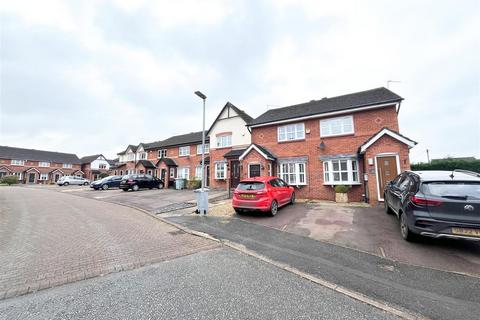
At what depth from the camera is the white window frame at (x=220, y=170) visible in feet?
64.4

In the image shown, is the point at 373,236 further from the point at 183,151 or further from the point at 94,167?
the point at 94,167

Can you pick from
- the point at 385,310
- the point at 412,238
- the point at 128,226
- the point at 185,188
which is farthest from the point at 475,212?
the point at 185,188

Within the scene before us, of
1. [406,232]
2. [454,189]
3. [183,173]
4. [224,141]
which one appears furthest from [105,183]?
[454,189]

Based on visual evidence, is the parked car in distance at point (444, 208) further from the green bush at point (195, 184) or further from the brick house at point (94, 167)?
the brick house at point (94, 167)

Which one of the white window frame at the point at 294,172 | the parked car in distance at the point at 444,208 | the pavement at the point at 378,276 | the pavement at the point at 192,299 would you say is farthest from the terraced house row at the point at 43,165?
the parked car in distance at the point at 444,208

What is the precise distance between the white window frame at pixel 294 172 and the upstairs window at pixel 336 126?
8.21 ft

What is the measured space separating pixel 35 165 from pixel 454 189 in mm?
72412

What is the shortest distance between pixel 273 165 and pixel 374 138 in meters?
6.43

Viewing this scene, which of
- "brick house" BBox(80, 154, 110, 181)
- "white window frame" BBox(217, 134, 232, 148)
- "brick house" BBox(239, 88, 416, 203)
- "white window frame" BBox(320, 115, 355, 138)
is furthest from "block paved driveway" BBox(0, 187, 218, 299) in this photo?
"brick house" BBox(80, 154, 110, 181)

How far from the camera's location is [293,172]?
46.1 feet

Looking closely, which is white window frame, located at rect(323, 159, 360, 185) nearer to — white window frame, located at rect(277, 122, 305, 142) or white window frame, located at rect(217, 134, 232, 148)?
white window frame, located at rect(277, 122, 305, 142)

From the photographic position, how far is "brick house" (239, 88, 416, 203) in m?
10.6

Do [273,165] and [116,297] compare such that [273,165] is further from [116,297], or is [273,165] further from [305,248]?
[116,297]

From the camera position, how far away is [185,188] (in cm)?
2255
